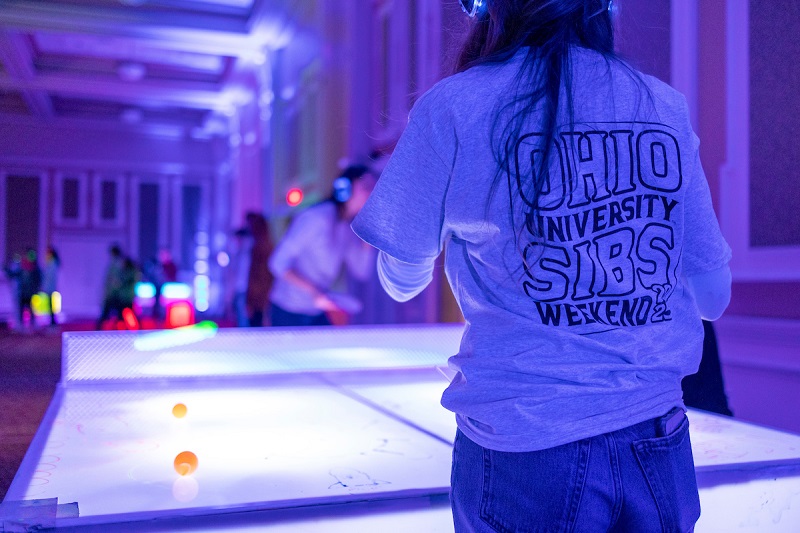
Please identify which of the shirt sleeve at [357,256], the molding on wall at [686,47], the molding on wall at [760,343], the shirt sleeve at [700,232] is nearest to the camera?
the shirt sleeve at [700,232]

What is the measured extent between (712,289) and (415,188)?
16.0 inches

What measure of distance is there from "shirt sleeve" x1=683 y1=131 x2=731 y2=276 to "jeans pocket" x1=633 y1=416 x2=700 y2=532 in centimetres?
21

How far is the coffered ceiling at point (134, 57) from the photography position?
8148 millimetres

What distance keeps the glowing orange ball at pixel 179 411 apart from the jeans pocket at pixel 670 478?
136cm

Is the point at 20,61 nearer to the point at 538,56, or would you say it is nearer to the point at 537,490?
the point at 538,56

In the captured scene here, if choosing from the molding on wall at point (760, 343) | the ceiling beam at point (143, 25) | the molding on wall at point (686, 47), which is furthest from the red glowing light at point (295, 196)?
the molding on wall at point (760, 343)

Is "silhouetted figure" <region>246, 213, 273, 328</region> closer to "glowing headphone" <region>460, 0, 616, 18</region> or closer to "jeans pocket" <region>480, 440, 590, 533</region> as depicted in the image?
"glowing headphone" <region>460, 0, 616, 18</region>

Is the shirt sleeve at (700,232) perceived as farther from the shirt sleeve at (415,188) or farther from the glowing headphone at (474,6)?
the shirt sleeve at (415,188)

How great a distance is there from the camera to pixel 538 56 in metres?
0.79

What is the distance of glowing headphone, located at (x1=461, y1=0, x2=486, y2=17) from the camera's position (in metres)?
0.86

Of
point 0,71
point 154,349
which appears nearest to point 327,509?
point 154,349

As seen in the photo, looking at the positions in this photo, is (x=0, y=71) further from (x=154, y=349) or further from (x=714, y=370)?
(x=714, y=370)

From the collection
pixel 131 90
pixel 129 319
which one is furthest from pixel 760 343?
pixel 131 90

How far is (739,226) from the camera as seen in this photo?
89.7 inches
